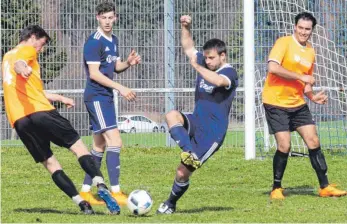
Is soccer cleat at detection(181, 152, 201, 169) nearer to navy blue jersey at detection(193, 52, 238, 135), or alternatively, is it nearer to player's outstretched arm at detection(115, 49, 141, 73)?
navy blue jersey at detection(193, 52, 238, 135)

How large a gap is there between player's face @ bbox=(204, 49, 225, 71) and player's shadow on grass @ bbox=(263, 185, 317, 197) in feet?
8.15

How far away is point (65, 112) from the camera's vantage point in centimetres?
1994

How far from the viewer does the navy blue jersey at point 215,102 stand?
10469 mm

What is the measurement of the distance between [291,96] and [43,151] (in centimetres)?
326

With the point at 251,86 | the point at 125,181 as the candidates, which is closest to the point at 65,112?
the point at 251,86

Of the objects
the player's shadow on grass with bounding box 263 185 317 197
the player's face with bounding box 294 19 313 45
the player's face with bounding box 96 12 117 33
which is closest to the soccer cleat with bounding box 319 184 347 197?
the player's shadow on grass with bounding box 263 185 317 197

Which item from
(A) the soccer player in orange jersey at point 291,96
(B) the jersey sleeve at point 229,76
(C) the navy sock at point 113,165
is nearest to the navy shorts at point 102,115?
(C) the navy sock at point 113,165

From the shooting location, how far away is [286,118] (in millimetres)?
12094

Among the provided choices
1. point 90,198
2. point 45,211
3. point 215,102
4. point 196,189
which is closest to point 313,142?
point 196,189

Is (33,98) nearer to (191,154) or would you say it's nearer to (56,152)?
(191,154)

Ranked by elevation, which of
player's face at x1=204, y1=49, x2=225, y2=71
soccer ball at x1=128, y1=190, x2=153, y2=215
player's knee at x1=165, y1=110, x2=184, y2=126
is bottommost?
soccer ball at x1=128, y1=190, x2=153, y2=215

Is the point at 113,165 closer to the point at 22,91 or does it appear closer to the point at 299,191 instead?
the point at 22,91

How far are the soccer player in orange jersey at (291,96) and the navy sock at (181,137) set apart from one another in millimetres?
2226

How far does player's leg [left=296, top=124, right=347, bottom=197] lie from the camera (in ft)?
39.8
